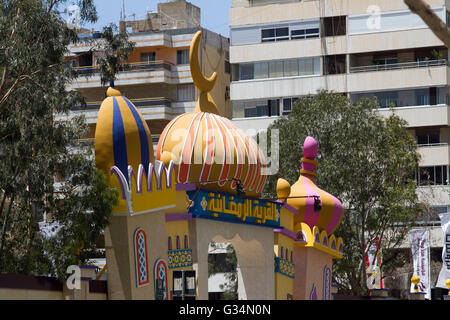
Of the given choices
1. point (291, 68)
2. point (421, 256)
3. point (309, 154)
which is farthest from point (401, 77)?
point (309, 154)

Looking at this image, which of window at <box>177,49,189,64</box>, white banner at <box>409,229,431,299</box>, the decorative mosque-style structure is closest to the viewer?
the decorative mosque-style structure

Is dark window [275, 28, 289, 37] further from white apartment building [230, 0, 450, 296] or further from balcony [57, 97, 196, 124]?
balcony [57, 97, 196, 124]

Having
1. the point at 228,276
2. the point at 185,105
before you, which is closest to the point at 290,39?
the point at 185,105

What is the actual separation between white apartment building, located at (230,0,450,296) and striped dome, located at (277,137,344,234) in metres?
25.9

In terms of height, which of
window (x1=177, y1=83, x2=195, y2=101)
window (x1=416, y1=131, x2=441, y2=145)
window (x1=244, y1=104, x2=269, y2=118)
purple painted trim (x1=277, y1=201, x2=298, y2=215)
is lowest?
purple painted trim (x1=277, y1=201, x2=298, y2=215)

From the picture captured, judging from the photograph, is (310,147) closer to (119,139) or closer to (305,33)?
(119,139)

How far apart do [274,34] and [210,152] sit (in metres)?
36.9

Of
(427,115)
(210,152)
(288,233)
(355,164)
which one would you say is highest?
(427,115)

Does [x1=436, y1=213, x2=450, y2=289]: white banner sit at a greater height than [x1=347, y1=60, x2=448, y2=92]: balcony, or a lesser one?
lesser

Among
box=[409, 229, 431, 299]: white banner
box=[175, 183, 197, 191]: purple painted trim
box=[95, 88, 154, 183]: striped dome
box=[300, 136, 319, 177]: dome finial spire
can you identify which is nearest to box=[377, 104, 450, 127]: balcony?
box=[409, 229, 431, 299]: white banner

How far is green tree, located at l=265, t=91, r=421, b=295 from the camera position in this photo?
45.6 meters

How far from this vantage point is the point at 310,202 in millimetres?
37625

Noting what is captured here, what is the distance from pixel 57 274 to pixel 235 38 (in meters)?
43.0
